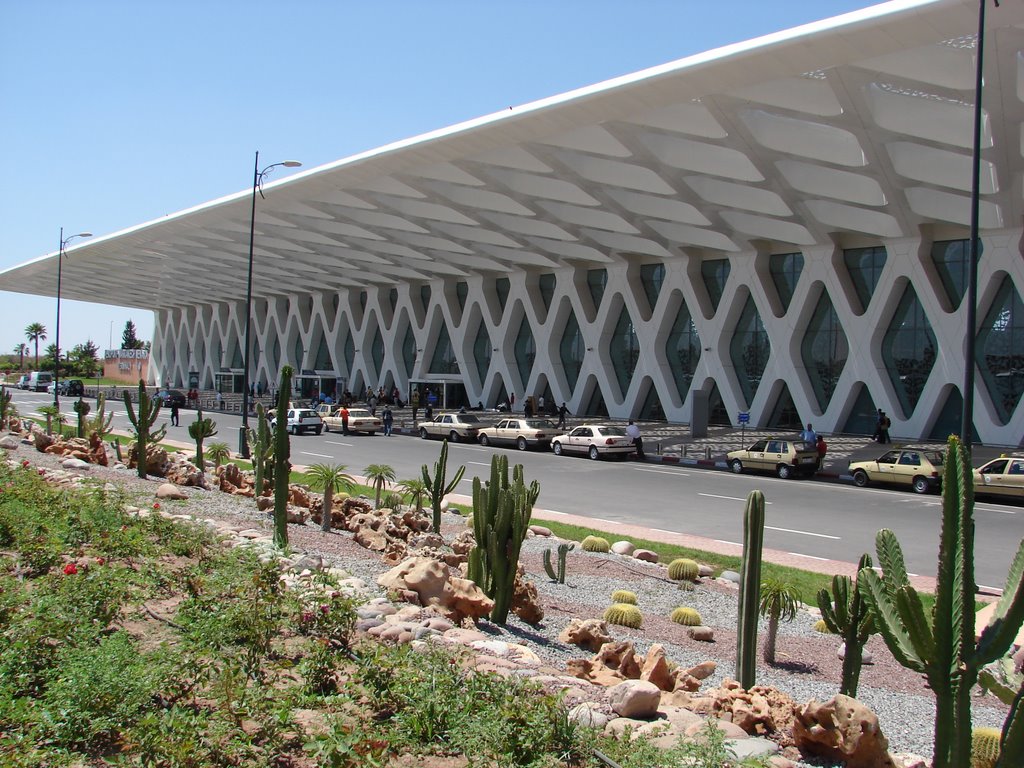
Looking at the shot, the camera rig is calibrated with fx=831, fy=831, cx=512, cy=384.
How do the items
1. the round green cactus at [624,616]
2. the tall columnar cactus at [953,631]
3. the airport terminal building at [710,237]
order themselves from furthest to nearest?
the airport terminal building at [710,237] < the round green cactus at [624,616] < the tall columnar cactus at [953,631]

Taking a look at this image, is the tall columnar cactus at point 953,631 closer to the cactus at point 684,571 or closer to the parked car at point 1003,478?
the cactus at point 684,571

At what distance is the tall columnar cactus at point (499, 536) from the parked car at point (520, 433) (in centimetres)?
2471

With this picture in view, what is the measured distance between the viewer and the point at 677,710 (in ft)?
19.3

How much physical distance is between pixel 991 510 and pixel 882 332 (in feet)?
49.0

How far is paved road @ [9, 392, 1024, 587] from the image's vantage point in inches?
599

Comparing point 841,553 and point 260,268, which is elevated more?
point 260,268

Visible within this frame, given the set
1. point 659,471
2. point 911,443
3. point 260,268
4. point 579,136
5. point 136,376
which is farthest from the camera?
point 136,376

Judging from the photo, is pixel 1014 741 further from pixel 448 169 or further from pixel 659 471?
pixel 448 169

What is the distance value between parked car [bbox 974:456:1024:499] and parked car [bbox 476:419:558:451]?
54.5 ft

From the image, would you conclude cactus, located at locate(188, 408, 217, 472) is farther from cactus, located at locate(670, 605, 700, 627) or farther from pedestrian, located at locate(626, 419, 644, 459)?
pedestrian, located at locate(626, 419, 644, 459)

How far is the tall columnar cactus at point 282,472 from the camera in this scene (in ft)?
34.8

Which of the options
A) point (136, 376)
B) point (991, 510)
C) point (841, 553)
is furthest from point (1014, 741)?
point (136, 376)

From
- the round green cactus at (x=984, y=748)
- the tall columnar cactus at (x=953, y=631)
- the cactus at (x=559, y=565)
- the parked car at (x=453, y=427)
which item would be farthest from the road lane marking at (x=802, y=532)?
the parked car at (x=453, y=427)

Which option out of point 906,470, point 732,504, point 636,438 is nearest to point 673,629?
point 732,504
